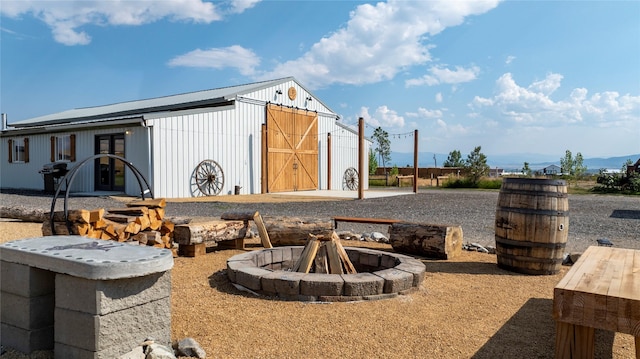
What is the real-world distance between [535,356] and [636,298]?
2.79ft

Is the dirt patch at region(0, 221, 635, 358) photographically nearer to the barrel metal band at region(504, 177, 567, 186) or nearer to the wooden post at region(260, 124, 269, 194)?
the barrel metal band at region(504, 177, 567, 186)

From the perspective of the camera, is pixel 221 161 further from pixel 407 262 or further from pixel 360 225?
pixel 407 262

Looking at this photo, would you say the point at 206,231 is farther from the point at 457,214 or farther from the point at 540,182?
the point at 457,214

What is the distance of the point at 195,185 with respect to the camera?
1589 centimetres

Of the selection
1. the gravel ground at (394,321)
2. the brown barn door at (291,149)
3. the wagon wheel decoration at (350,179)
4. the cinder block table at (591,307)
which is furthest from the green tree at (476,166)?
the cinder block table at (591,307)

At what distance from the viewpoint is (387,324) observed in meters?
3.38

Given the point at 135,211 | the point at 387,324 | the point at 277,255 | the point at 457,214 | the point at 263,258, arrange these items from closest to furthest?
the point at 387,324, the point at 263,258, the point at 277,255, the point at 135,211, the point at 457,214

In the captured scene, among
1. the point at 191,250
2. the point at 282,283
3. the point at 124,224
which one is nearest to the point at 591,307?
the point at 282,283

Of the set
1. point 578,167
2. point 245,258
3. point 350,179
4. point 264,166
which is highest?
point 578,167

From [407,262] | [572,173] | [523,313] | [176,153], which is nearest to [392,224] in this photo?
[407,262]

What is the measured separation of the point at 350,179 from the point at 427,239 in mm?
17599

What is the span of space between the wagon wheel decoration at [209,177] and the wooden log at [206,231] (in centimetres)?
1005

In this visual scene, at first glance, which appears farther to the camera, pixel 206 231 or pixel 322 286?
pixel 206 231

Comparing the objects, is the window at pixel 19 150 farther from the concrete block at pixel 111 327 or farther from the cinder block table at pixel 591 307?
the cinder block table at pixel 591 307
